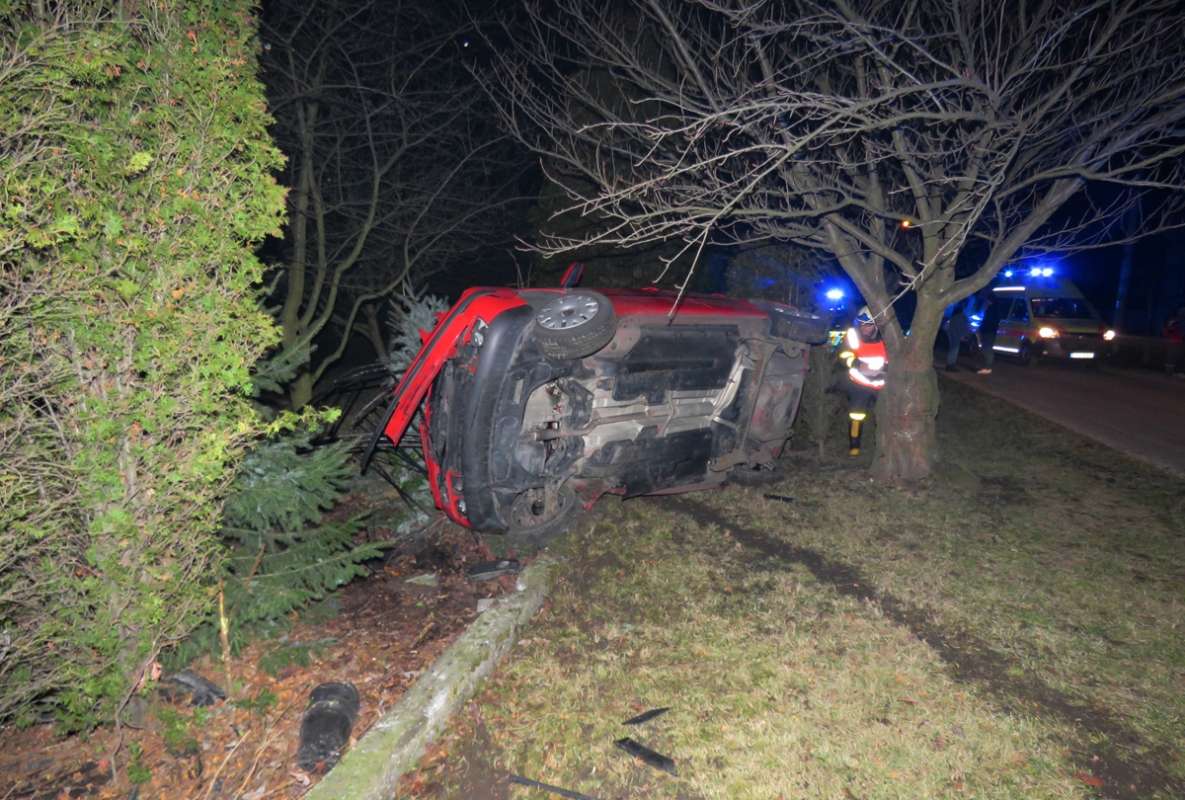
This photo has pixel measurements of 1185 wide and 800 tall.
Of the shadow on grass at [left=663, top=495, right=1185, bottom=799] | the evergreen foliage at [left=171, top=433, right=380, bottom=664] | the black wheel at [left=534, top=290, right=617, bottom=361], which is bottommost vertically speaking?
the shadow on grass at [left=663, top=495, right=1185, bottom=799]

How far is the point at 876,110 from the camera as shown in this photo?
5559mm

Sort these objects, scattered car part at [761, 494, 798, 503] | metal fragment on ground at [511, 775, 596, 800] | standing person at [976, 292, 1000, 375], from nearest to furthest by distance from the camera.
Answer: metal fragment on ground at [511, 775, 596, 800] → scattered car part at [761, 494, 798, 503] → standing person at [976, 292, 1000, 375]

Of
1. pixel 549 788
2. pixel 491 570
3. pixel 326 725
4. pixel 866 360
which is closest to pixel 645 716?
pixel 549 788

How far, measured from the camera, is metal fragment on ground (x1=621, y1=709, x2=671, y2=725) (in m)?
3.43

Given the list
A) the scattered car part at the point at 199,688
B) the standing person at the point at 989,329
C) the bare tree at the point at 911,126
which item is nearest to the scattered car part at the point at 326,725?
the scattered car part at the point at 199,688

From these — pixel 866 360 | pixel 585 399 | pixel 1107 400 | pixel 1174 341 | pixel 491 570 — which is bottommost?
pixel 491 570

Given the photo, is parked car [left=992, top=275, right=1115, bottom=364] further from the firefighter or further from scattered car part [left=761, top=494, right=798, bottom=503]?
scattered car part [left=761, top=494, right=798, bottom=503]

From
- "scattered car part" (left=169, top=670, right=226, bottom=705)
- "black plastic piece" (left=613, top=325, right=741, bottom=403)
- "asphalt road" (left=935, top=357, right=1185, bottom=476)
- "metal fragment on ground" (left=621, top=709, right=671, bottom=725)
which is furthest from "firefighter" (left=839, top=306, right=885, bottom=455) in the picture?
"scattered car part" (left=169, top=670, right=226, bottom=705)

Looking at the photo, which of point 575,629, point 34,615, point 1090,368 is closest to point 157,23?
point 34,615

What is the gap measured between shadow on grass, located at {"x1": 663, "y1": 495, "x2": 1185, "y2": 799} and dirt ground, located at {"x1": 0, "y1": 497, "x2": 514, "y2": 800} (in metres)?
2.90

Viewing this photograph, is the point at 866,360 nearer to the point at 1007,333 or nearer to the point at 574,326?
the point at 574,326

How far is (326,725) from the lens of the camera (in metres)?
3.27

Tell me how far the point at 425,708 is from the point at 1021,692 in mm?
3321

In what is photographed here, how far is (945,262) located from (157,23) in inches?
263
